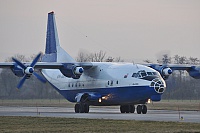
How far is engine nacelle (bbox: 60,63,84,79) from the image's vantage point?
48250 mm

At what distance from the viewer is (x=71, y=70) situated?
49031mm

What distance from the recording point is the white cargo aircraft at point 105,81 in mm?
44969

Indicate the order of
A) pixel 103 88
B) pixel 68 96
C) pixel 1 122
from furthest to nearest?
pixel 68 96, pixel 103 88, pixel 1 122

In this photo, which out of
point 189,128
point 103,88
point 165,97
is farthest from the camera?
point 165,97

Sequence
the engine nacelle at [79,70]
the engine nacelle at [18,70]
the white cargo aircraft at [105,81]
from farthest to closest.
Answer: the engine nacelle at [79,70] < the engine nacelle at [18,70] < the white cargo aircraft at [105,81]

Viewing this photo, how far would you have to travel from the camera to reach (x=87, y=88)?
50344mm

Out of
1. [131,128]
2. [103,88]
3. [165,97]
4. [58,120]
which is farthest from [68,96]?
[165,97]

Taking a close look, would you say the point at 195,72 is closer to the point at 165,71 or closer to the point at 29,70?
the point at 165,71

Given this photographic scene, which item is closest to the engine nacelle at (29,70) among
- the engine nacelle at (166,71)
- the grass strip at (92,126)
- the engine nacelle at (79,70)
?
the engine nacelle at (79,70)

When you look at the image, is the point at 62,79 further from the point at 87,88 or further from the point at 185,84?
the point at 185,84

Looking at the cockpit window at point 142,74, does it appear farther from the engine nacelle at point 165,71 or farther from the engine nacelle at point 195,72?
the engine nacelle at point 195,72

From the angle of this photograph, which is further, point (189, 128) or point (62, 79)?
point (62, 79)

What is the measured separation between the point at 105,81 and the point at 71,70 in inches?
121

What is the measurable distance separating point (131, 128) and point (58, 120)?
23.7ft
